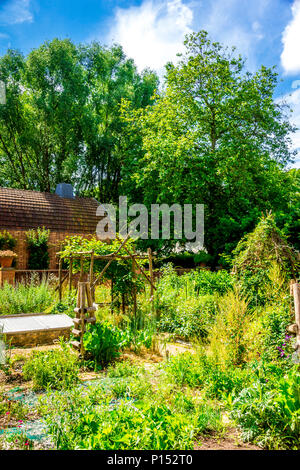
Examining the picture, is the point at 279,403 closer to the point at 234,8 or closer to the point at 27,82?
the point at 234,8

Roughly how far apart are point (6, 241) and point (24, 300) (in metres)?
6.37

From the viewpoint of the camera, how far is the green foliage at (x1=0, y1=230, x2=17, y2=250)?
14.1 meters

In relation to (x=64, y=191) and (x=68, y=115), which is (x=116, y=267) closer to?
(x=64, y=191)

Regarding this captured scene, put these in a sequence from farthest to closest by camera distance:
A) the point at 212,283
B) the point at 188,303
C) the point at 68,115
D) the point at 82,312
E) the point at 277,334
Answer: the point at 68,115
the point at 212,283
the point at 188,303
the point at 82,312
the point at 277,334

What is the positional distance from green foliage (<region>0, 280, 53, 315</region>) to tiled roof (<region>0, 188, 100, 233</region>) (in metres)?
6.89

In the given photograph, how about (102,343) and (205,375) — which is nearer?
(205,375)

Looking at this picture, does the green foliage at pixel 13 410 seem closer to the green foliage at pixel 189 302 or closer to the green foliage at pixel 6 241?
the green foliage at pixel 189 302

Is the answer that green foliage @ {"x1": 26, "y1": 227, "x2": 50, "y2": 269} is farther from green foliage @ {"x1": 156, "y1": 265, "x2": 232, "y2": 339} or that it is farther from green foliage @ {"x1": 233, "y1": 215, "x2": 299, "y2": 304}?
green foliage @ {"x1": 233, "y1": 215, "x2": 299, "y2": 304}

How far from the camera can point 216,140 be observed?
1655 cm

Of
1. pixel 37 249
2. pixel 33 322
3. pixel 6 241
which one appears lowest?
pixel 33 322

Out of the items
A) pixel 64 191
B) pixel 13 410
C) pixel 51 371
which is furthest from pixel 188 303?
pixel 64 191

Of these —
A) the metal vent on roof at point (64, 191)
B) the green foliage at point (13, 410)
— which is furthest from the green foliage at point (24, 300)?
the metal vent on roof at point (64, 191)
